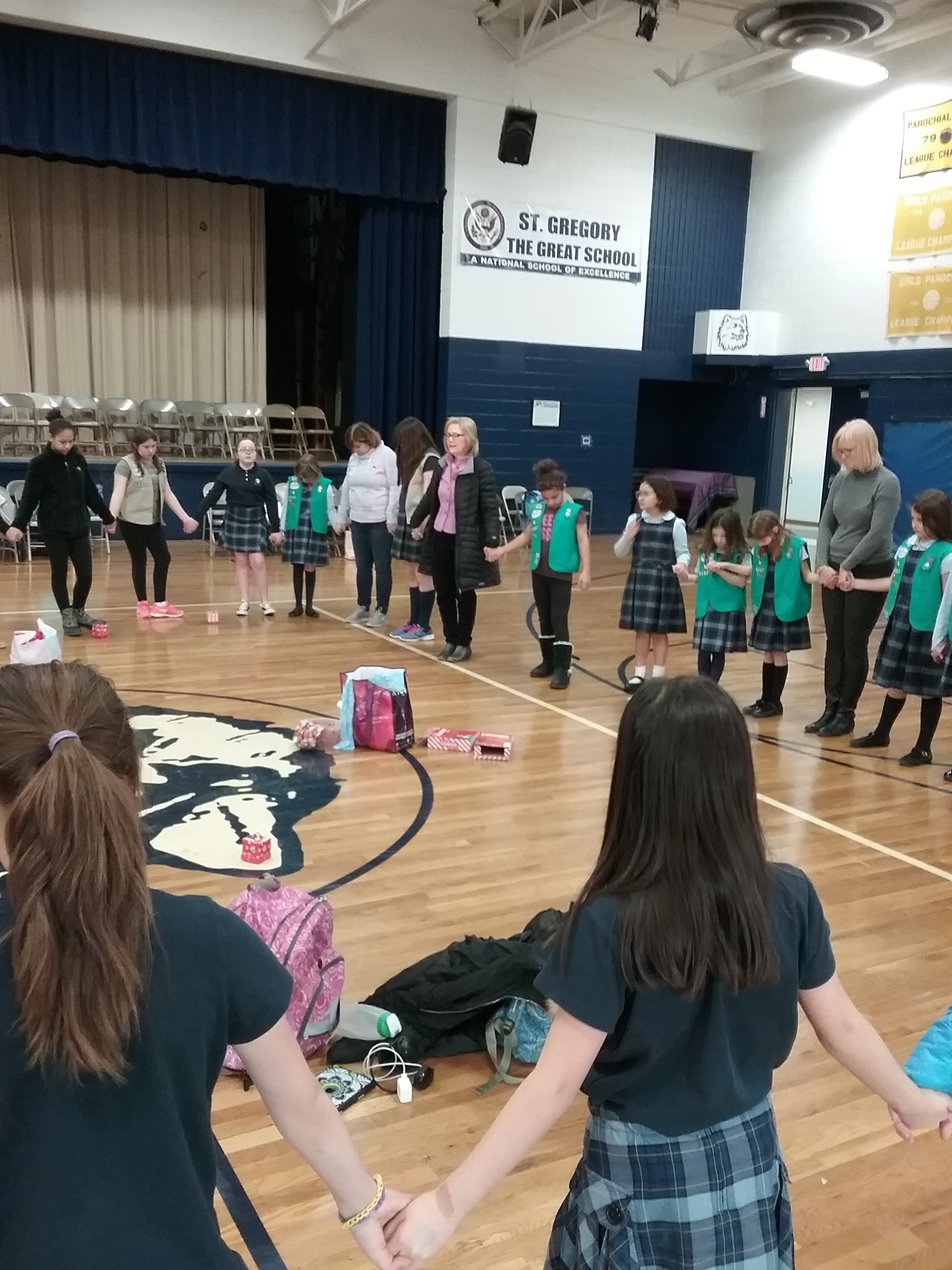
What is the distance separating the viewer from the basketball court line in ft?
14.0

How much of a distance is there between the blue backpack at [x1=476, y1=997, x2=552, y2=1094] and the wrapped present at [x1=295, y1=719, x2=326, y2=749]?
2569mm

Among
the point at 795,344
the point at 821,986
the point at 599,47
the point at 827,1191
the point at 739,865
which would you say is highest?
the point at 599,47

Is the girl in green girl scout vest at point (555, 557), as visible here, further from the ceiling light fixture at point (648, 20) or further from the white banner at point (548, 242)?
the white banner at point (548, 242)

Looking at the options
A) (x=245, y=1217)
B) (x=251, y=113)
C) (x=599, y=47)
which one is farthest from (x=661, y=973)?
(x=599, y=47)

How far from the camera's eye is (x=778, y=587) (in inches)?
236

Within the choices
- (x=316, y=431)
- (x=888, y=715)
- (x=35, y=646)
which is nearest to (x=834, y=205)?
(x=316, y=431)

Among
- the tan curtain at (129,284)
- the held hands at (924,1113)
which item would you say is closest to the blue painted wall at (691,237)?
the tan curtain at (129,284)

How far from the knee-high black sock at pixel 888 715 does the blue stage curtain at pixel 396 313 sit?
29.8 ft

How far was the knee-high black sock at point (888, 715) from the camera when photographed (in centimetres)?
562

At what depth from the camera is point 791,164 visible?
47.5 feet

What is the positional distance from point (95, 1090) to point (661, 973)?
1.98 feet

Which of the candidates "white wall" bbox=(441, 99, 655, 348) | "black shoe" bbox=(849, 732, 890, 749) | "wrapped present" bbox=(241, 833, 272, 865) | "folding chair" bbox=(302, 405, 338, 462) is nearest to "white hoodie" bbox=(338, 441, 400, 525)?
"black shoe" bbox=(849, 732, 890, 749)

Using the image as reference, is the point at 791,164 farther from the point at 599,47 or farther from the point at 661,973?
the point at 661,973

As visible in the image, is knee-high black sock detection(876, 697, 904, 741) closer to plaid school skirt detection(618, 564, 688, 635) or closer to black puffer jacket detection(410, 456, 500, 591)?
plaid school skirt detection(618, 564, 688, 635)
